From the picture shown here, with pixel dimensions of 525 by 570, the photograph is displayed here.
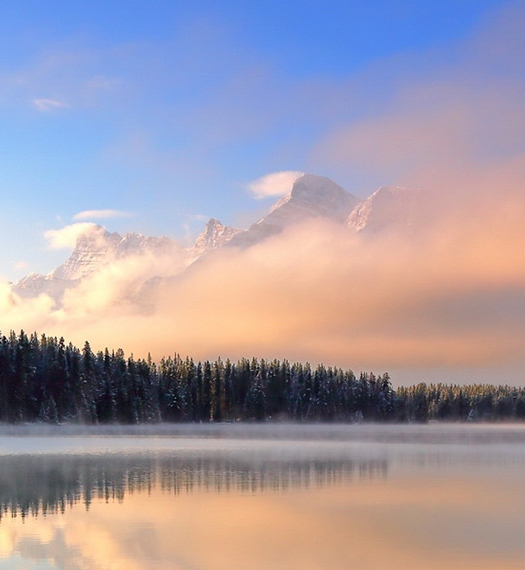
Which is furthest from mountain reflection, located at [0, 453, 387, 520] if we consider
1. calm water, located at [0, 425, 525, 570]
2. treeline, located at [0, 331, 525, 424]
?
treeline, located at [0, 331, 525, 424]

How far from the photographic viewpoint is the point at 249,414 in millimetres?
194000

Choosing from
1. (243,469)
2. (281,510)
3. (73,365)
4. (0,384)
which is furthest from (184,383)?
(281,510)

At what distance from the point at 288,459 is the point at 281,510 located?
27195 millimetres

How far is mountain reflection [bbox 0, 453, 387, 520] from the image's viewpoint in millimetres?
34875

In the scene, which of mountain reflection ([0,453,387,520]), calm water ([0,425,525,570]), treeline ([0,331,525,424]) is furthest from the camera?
treeline ([0,331,525,424])

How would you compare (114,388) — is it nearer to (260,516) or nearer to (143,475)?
(143,475)

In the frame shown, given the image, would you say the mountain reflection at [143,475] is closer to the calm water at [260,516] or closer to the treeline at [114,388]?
the calm water at [260,516]

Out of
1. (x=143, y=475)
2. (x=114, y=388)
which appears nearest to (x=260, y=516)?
(x=143, y=475)

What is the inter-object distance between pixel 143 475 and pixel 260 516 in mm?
15872

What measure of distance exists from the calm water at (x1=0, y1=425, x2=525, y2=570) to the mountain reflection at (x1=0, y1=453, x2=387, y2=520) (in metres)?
0.10

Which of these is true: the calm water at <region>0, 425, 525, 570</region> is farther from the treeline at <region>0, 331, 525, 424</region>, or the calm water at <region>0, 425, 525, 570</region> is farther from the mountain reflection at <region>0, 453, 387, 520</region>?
the treeline at <region>0, 331, 525, 424</region>

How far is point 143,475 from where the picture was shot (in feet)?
146

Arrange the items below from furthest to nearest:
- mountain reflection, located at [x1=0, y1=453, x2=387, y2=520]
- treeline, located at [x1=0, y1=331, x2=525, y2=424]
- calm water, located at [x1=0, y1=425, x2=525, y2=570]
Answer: treeline, located at [x1=0, y1=331, x2=525, y2=424], mountain reflection, located at [x1=0, y1=453, x2=387, y2=520], calm water, located at [x1=0, y1=425, x2=525, y2=570]

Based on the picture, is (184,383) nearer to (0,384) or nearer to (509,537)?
(0,384)
